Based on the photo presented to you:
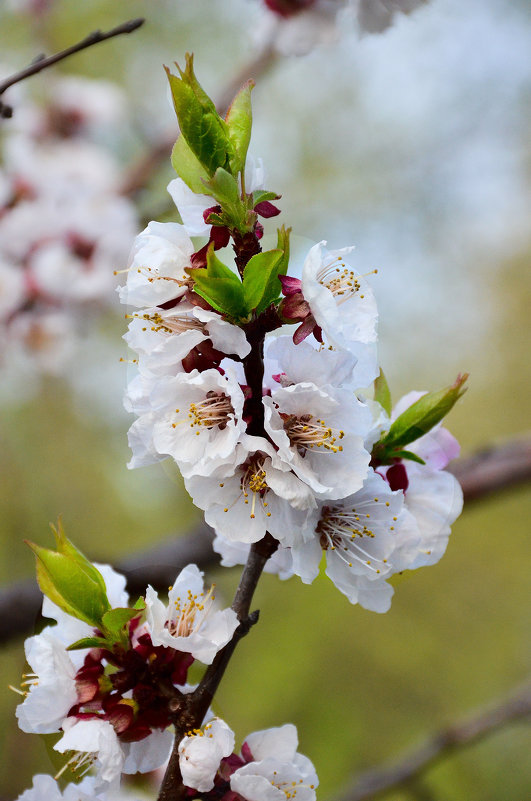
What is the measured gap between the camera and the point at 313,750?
3.46 m

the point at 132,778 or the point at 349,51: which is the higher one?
the point at 349,51

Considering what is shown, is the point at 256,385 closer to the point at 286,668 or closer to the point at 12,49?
the point at 12,49

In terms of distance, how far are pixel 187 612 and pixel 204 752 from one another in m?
0.10

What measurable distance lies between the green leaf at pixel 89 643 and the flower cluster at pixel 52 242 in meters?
1.40

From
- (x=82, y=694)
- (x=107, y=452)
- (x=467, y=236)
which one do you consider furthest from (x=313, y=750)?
(x=82, y=694)

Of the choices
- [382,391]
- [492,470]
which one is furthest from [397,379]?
[382,391]

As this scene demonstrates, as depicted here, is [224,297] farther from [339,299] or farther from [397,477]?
[397,477]

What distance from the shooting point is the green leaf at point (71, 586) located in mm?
534

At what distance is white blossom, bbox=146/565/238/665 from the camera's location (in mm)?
521

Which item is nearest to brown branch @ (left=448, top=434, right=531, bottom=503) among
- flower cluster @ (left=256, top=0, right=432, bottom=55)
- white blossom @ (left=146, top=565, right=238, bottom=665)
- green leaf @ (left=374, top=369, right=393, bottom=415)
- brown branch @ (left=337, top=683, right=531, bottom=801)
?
brown branch @ (left=337, top=683, right=531, bottom=801)

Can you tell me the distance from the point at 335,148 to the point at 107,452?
2.09 m

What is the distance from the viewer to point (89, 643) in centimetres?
54

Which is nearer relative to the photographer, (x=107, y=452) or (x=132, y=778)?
(x=132, y=778)

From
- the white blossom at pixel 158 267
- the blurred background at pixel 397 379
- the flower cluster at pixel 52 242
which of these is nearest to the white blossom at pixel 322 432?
the white blossom at pixel 158 267
